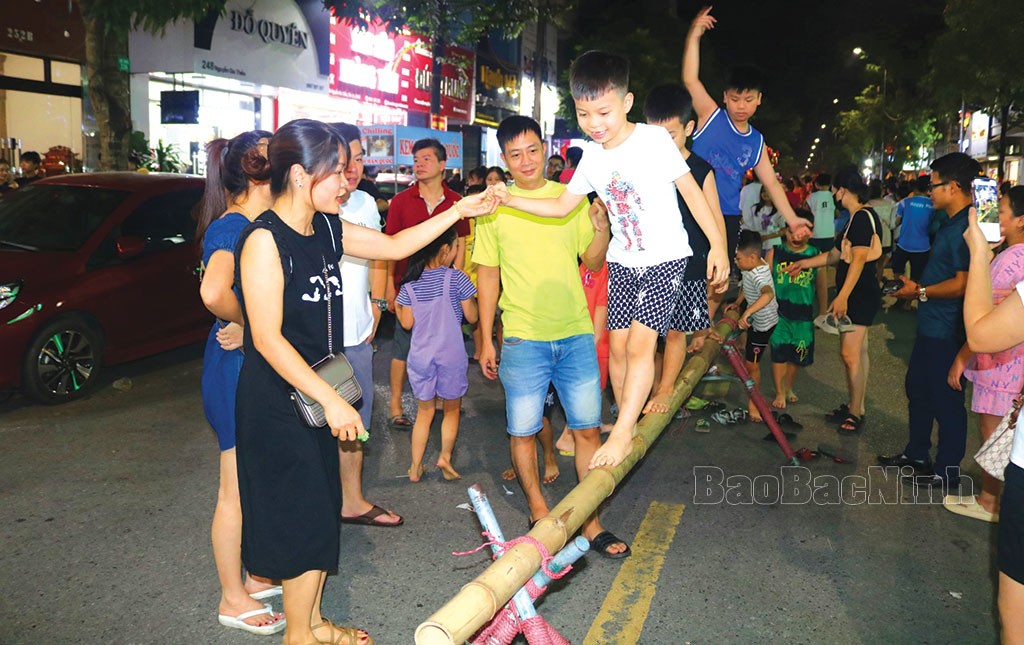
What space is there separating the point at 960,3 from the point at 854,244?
21007 mm

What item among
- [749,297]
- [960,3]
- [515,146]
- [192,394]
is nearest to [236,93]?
[192,394]

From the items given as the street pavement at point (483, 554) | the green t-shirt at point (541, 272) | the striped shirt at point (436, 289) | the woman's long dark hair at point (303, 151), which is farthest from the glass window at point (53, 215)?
the woman's long dark hair at point (303, 151)

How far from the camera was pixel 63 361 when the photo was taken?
281 inches

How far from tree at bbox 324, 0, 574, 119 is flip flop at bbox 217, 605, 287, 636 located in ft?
54.1

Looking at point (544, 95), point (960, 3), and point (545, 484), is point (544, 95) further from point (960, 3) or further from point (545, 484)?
point (545, 484)

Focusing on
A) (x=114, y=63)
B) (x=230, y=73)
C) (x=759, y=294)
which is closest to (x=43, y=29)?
(x=230, y=73)

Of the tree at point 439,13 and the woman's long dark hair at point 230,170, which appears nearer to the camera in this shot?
the woman's long dark hair at point 230,170

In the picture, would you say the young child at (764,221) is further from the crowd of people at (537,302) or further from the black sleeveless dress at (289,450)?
the black sleeveless dress at (289,450)

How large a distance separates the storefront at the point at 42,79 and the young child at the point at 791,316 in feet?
39.9

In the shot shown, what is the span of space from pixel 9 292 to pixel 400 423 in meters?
3.51

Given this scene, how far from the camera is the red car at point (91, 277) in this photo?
22.6 ft

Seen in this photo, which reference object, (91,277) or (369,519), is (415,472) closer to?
(369,519)

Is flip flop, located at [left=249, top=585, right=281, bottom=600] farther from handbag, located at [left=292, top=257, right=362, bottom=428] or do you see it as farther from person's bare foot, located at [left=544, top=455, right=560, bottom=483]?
person's bare foot, located at [left=544, top=455, right=560, bottom=483]

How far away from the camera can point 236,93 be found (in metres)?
18.9
